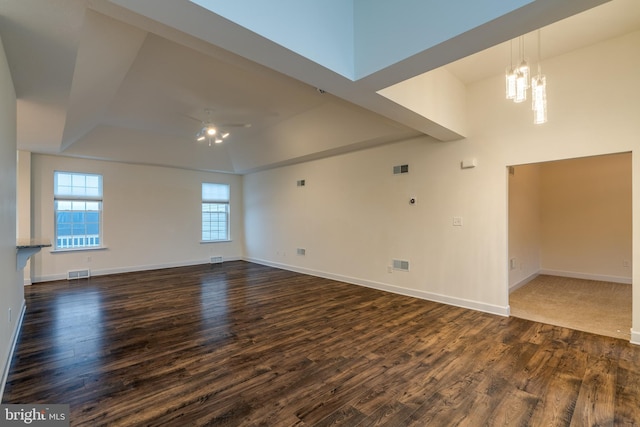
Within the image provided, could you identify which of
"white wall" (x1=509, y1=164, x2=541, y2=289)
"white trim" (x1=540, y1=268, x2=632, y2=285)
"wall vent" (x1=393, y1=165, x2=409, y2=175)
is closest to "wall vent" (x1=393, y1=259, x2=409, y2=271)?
"wall vent" (x1=393, y1=165, x2=409, y2=175)

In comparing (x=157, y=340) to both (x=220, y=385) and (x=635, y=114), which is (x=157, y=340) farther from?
(x=635, y=114)

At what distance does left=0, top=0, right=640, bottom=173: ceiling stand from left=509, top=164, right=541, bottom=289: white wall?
8.18ft

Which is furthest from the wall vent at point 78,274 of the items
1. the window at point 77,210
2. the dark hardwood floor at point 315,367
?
the dark hardwood floor at point 315,367

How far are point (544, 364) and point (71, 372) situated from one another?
4.25 m

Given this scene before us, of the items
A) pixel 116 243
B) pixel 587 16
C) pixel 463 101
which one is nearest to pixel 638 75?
pixel 587 16

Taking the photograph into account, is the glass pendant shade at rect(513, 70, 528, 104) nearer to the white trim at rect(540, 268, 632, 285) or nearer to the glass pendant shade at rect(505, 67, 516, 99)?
the glass pendant shade at rect(505, 67, 516, 99)

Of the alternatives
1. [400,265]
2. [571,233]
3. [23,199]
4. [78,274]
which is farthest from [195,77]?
[571,233]

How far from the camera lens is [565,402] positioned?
83.7 inches

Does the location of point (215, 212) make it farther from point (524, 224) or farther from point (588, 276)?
point (588, 276)

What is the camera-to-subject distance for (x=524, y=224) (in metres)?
5.86

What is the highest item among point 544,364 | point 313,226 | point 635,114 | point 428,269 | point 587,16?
point 587,16

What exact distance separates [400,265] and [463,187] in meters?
1.69

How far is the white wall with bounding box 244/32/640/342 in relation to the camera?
317cm

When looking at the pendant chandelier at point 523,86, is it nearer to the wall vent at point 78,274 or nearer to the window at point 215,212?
the window at point 215,212
